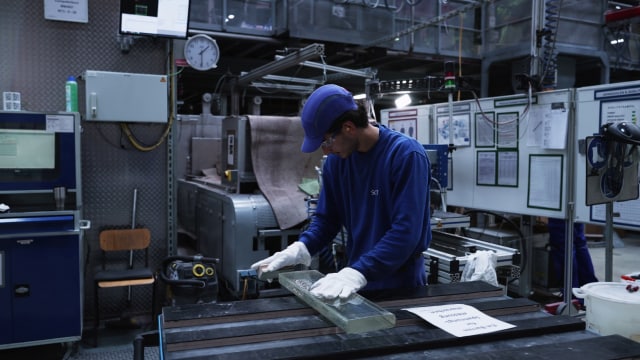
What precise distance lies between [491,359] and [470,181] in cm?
354

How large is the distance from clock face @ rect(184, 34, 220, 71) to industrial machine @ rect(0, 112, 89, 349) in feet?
4.52

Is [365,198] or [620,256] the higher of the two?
[365,198]

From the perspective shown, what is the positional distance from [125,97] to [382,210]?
2580 mm

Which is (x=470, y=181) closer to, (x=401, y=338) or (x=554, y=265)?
(x=554, y=265)

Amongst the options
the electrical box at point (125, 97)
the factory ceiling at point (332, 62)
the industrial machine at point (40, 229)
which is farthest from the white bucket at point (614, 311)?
the factory ceiling at point (332, 62)

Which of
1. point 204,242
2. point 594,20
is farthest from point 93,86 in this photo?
point 594,20

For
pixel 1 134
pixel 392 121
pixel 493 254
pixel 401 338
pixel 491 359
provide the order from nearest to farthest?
pixel 491 359, pixel 401 338, pixel 493 254, pixel 1 134, pixel 392 121

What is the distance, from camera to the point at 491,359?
1.09 m

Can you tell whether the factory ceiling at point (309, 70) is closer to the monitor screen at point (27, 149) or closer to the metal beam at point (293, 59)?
the metal beam at point (293, 59)

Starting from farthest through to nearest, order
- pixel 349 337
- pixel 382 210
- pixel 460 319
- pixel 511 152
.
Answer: pixel 511 152 → pixel 382 210 → pixel 460 319 → pixel 349 337

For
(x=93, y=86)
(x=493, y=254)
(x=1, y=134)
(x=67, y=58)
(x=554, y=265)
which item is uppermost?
(x=67, y=58)

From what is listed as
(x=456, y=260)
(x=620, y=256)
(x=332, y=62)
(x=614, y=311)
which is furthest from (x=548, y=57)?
(x=332, y=62)

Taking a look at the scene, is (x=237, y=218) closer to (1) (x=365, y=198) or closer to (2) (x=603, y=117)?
(1) (x=365, y=198)

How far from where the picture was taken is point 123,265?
4012 millimetres
